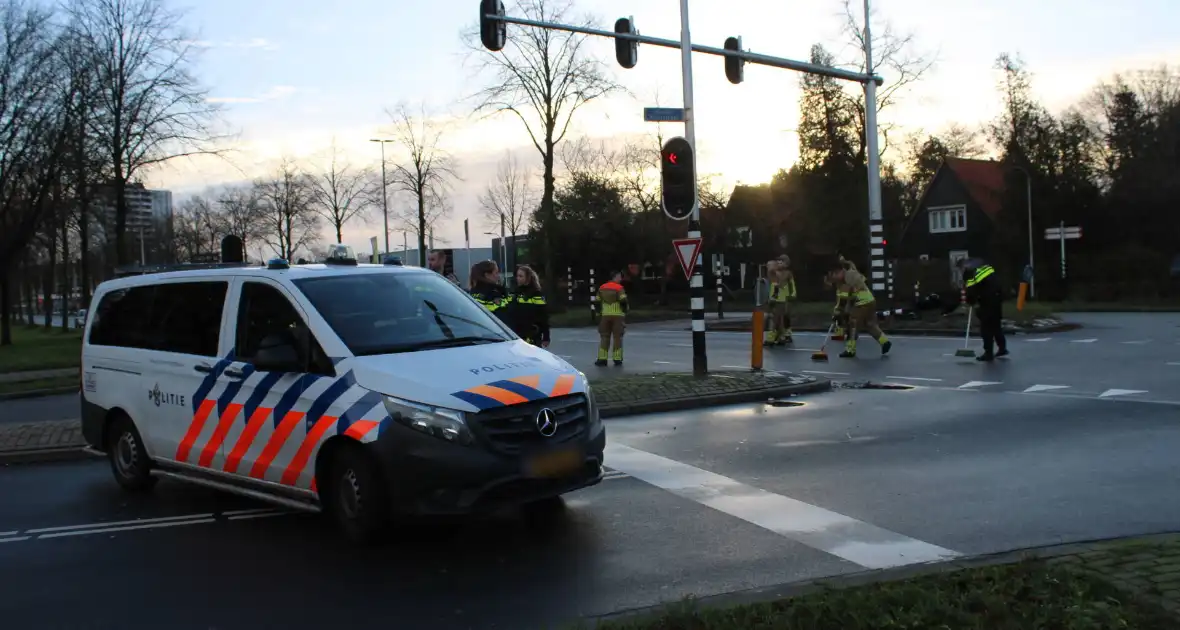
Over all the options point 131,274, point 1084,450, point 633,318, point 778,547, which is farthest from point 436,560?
point 633,318

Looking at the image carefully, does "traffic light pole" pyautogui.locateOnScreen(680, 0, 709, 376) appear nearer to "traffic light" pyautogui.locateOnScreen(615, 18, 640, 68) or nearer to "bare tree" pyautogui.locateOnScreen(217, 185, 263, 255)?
"traffic light" pyautogui.locateOnScreen(615, 18, 640, 68)

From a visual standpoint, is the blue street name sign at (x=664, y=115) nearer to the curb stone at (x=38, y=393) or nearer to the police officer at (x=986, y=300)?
the police officer at (x=986, y=300)

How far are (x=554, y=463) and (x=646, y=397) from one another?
6378 millimetres

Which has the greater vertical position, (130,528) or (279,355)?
(279,355)

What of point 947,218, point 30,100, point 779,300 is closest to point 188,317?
point 779,300

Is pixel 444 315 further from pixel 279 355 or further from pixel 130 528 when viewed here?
pixel 130 528

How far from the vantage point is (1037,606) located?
13.9 feet

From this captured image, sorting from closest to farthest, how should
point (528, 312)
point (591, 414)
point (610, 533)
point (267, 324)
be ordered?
point (610, 533)
point (591, 414)
point (267, 324)
point (528, 312)

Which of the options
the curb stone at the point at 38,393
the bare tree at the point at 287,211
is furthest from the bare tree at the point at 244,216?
the curb stone at the point at 38,393

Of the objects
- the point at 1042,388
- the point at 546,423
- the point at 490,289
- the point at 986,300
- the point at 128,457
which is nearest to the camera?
the point at 546,423

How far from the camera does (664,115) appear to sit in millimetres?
14664

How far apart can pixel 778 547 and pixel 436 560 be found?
1.99 metres

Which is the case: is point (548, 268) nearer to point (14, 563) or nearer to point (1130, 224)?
point (1130, 224)

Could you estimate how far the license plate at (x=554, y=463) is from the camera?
19.6 ft
